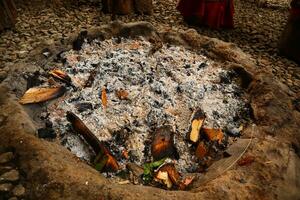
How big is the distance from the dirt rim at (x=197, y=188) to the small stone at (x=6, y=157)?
5cm

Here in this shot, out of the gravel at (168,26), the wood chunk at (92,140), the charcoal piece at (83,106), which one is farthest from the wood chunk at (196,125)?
the gravel at (168,26)

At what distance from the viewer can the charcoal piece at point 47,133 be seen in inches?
85.5

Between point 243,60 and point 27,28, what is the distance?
13.0 ft

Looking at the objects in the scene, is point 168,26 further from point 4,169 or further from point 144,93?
point 4,169

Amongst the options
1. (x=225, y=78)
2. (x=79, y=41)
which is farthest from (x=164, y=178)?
(x=79, y=41)

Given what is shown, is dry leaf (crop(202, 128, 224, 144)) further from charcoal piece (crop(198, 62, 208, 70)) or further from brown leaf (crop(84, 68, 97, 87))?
brown leaf (crop(84, 68, 97, 87))

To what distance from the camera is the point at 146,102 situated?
2721 millimetres

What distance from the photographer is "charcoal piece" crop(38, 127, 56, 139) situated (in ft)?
7.13

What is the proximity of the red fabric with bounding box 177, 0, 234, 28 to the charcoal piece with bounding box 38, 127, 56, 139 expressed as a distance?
393 centimetres

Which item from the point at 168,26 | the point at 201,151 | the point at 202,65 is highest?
the point at 202,65

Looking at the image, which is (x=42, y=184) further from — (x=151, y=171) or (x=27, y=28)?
(x=27, y=28)

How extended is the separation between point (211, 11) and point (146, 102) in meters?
3.29

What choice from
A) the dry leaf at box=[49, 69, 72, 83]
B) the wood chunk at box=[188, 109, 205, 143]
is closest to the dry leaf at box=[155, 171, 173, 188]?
the wood chunk at box=[188, 109, 205, 143]

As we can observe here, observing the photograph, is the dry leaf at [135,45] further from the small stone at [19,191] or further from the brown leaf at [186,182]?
the small stone at [19,191]
